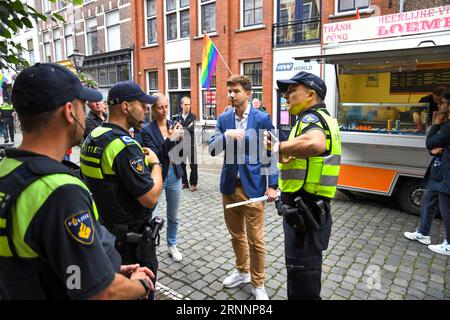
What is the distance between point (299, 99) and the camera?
2.51m

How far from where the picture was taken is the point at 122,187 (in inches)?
82.4

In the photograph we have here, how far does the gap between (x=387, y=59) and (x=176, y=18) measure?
13070 mm

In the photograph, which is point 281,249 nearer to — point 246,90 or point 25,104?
point 246,90

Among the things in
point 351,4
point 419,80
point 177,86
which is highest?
point 351,4

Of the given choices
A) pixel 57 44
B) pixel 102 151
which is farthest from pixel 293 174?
pixel 57 44

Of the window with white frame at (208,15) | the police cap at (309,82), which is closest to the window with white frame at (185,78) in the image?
the window with white frame at (208,15)

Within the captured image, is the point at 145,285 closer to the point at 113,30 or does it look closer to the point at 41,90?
the point at 41,90

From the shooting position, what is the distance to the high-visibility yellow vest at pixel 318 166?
2354mm

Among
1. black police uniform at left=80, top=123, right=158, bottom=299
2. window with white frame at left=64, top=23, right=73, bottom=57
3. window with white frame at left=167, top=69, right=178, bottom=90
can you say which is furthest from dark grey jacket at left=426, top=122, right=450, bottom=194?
window with white frame at left=64, top=23, right=73, bottom=57

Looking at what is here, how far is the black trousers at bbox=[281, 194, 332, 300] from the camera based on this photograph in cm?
236

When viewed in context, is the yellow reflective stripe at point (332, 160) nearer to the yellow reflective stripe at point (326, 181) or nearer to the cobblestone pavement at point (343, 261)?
the yellow reflective stripe at point (326, 181)

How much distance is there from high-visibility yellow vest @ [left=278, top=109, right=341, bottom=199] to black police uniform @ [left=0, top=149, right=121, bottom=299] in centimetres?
159

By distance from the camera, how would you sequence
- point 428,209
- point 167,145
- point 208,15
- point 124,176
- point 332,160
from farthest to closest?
point 208,15, point 428,209, point 167,145, point 332,160, point 124,176

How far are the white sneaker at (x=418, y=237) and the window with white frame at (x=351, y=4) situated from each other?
861cm
